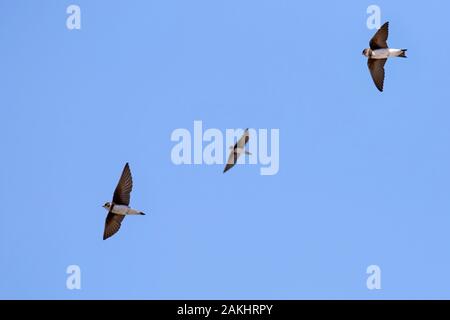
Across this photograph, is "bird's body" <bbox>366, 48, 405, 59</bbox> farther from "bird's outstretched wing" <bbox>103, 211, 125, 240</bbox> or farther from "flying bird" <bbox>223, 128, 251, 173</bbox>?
"bird's outstretched wing" <bbox>103, 211, 125, 240</bbox>

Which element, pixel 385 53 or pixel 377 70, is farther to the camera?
pixel 377 70

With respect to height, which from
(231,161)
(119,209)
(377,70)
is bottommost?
(119,209)

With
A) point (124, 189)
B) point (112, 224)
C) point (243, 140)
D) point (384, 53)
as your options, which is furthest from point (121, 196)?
point (384, 53)

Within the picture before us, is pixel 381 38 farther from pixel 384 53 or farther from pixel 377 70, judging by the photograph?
pixel 377 70

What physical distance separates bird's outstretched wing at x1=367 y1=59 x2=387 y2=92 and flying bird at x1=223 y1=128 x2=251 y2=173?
1.59 m

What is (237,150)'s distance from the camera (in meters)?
12.6

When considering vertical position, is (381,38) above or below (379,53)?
above

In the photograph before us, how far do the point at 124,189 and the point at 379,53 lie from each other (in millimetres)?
3231

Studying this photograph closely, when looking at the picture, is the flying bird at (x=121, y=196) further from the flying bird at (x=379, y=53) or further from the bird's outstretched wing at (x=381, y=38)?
the bird's outstretched wing at (x=381, y=38)

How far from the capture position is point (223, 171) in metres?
12.7

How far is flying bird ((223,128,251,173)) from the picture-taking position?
1241 centimetres
